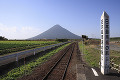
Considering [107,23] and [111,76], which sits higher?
[107,23]

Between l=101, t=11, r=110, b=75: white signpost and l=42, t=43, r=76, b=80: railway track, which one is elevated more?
l=101, t=11, r=110, b=75: white signpost

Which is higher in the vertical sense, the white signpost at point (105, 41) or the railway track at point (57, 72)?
the white signpost at point (105, 41)

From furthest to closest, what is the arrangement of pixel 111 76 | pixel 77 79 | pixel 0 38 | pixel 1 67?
pixel 0 38
pixel 1 67
pixel 111 76
pixel 77 79

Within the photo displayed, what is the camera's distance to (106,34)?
10125mm

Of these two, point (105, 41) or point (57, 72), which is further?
point (57, 72)

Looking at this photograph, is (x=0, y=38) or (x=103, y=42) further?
(x=0, y=38)

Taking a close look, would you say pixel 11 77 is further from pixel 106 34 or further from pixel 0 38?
pixel 0 38

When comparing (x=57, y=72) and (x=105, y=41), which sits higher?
(x=105, y=41)

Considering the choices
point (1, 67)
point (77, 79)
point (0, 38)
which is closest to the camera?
point (77, 79)

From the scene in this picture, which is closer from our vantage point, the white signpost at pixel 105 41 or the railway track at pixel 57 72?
the railway track at pixel 57 72

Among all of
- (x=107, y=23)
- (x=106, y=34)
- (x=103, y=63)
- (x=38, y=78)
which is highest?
(x=107, y=23)

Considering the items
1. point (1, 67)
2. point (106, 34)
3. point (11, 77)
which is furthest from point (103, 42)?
point (1, 67)

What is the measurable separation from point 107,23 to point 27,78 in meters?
9.19

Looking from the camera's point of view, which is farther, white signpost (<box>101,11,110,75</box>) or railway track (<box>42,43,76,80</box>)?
white signpost (<box>101,11,110,75</box>)
